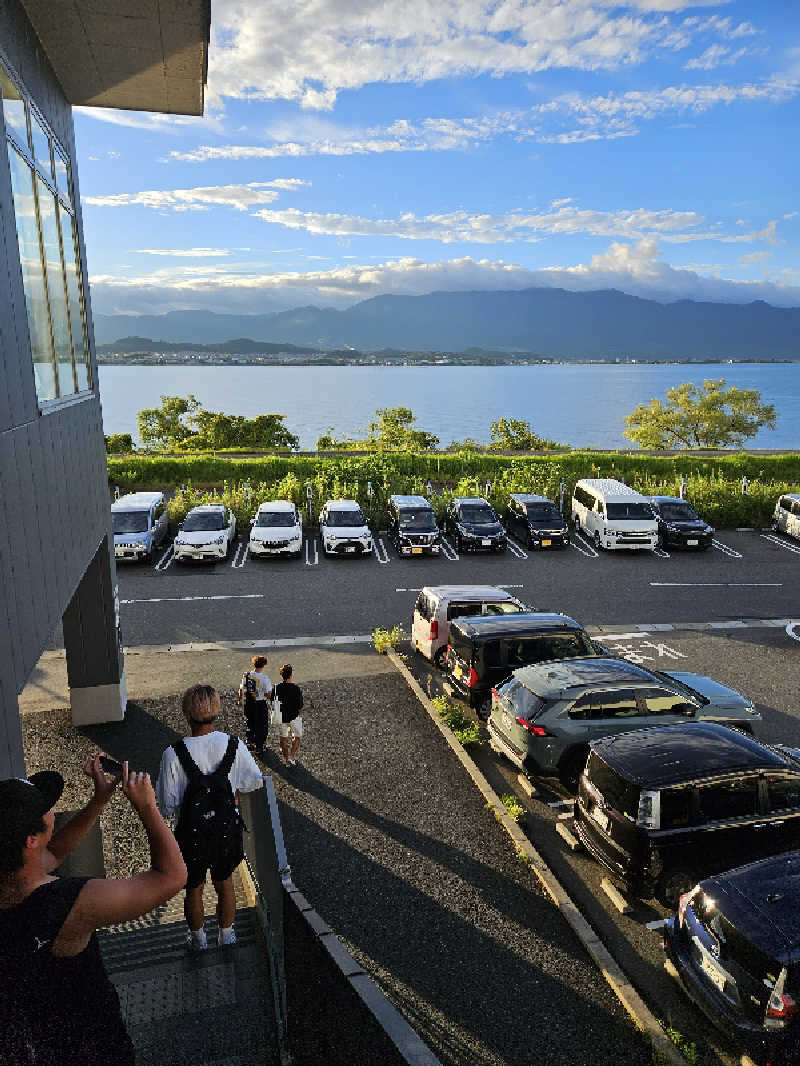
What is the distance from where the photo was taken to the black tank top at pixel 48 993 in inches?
93.5

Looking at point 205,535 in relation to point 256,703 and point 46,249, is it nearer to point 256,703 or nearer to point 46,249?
point 256,703

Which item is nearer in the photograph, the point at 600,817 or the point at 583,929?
the point at 583,929

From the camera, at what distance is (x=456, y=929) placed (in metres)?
6.65

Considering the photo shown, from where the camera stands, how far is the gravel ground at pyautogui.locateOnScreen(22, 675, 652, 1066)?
556 centimetres

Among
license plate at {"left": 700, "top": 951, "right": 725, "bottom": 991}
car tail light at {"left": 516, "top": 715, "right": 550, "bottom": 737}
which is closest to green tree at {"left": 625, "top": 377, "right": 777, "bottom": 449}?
car tail light at {"left": 516, "top": 715, "right": 550, "bottom": 737}

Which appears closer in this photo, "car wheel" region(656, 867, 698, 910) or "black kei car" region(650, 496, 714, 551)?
"car wheel" region(656, 867, 698, 910)

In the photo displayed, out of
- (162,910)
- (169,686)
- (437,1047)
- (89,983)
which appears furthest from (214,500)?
(89,983)

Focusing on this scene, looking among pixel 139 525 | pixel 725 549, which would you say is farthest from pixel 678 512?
pixel 139 525

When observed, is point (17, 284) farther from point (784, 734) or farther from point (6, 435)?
point (784, 734)

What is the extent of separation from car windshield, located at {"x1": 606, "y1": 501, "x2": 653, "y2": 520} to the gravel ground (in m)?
13.4

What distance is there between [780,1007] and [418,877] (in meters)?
3.50

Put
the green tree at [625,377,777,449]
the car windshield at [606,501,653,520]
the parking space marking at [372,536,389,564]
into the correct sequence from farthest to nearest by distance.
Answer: the green tree at [625,377,777,449] < the car windshield at [606,501,653,520] < the parking space marking at [372,536,389,564]

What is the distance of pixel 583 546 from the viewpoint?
23.5 metres

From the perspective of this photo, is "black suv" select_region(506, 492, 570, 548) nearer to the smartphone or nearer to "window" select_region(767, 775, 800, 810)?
"window" select_region(767, 775, 800, 810)
